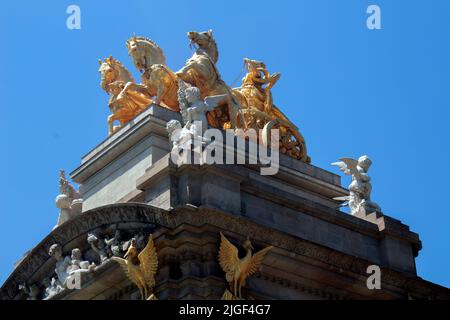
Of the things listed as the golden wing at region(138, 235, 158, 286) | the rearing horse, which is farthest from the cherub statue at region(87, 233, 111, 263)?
the rearing horse

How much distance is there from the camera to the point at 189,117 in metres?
33.3

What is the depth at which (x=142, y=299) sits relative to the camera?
3030 cm

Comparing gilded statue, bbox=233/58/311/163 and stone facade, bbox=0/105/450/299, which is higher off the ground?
gilded statue, bbox=233/58/311/163

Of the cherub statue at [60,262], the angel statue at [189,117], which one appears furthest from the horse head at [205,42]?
the cherub statue at [60,262]

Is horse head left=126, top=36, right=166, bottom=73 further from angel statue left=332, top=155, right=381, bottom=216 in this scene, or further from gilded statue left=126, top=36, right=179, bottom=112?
angel statue left=332, top=155, right=381, bottom=216

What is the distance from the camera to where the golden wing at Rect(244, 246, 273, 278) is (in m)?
30.4

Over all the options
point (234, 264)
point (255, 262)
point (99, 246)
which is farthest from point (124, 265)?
point (255, 262)

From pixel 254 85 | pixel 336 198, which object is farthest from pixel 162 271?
pixel 254 85

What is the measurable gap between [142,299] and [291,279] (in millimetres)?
3902

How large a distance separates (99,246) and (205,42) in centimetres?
905

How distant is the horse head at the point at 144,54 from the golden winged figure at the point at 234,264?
9843 mm

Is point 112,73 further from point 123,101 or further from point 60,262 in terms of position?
point 60,262

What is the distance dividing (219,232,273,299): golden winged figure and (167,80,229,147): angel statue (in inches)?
128

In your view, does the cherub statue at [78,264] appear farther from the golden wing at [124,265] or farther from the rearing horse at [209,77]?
the rearing horse at [209,77]
